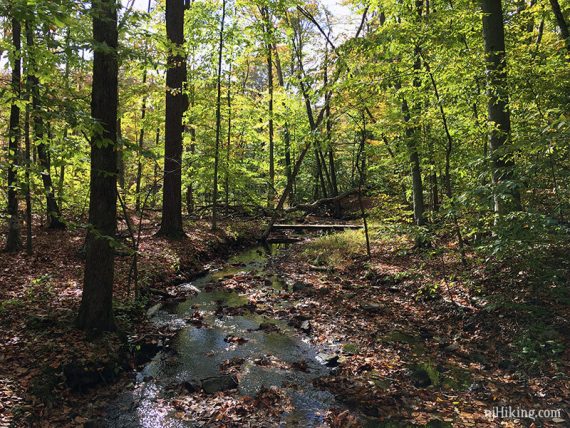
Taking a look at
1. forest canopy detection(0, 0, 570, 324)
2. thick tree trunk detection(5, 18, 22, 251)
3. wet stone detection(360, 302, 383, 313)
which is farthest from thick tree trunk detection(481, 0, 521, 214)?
thick tree trunk detection(5, 18, 22, 251)

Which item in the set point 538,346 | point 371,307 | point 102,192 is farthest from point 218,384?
point 538,346

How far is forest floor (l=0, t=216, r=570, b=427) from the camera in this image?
16.7 ft

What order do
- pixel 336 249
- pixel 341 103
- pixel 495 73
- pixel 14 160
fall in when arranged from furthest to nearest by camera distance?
pixel 336 249
pixel 341 103
pixel 14 160
pixel 495 73

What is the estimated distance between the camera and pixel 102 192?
20.4 ft

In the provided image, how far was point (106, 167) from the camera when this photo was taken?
20.0 ft

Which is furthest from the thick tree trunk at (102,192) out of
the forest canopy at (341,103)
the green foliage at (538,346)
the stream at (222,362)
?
the green foliage at (538,346)

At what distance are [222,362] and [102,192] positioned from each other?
352 centimetres

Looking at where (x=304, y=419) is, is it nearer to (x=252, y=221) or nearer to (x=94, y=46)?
(x=94, y=46)

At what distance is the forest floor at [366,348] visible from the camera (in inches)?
200

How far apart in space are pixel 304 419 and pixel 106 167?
15.5 ft

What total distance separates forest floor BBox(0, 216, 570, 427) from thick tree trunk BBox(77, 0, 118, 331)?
50 centimetres

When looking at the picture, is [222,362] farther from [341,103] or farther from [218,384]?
[341,103]

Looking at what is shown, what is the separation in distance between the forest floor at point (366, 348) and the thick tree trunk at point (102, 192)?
1.64 feet

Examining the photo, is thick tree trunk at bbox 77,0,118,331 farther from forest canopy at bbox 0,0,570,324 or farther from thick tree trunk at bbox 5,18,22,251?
thick tree trunk at bbox 5,18,22,251
